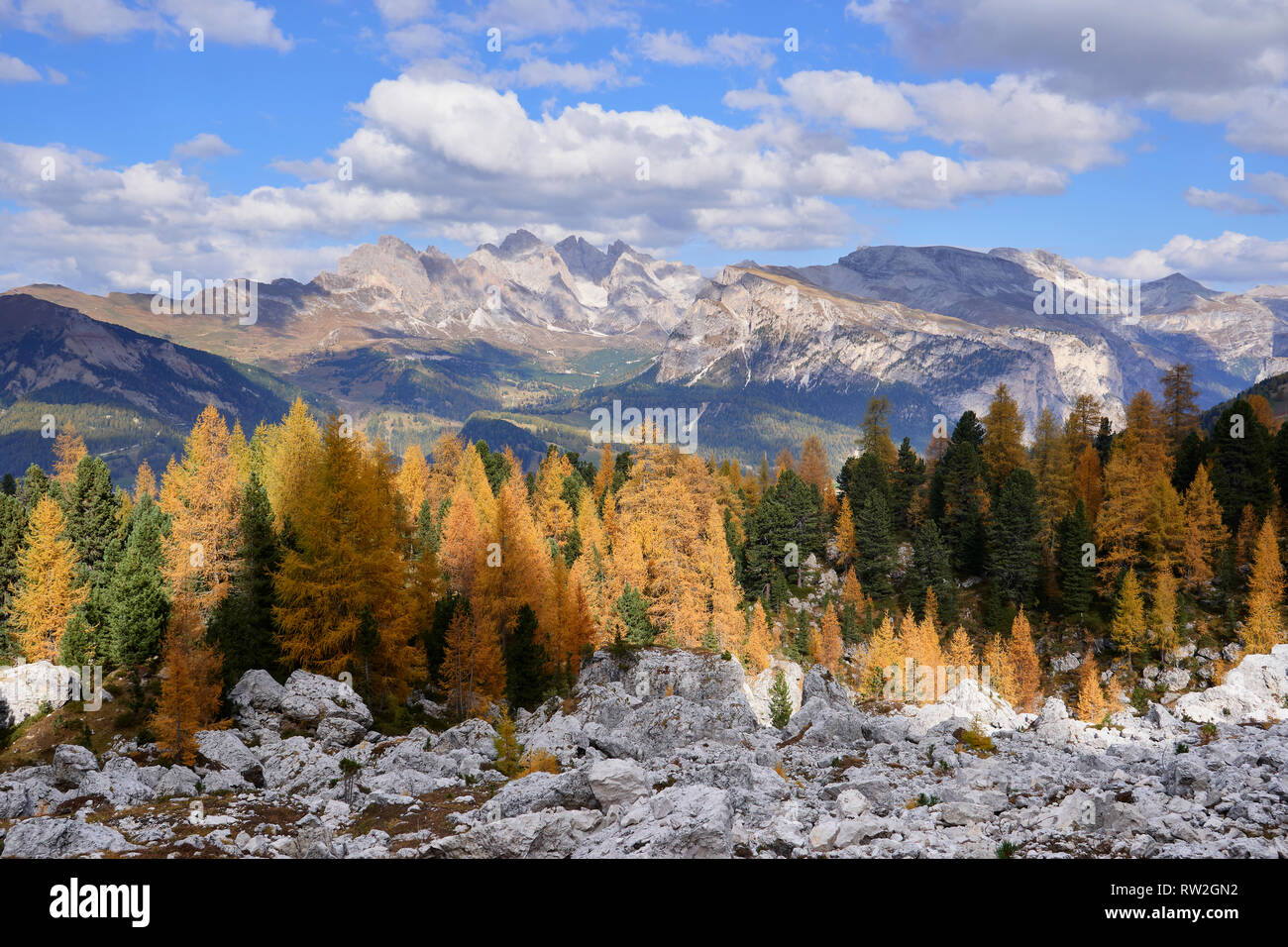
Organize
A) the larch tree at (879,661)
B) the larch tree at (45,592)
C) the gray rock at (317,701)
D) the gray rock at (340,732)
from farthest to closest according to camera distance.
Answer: the larch tree at (879,661) → the larch tree at (45,592) → the gray rock at (317,701) → the gray rock at (340,732)

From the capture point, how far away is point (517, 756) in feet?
104

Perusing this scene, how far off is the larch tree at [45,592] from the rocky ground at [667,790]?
97.1 feet

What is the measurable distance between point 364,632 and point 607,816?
25887 mm

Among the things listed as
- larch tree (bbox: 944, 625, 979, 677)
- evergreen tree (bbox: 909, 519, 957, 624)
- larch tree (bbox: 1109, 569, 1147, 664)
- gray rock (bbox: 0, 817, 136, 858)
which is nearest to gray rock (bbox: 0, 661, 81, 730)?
gray rock (bbox: 0, 817, 136, 858)

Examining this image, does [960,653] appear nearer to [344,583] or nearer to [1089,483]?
[1089,483]

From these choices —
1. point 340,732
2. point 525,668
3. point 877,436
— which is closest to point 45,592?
point 525,668

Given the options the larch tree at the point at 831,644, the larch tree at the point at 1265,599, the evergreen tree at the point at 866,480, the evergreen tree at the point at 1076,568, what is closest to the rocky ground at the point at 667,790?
the larch tree at the point at 1265,599

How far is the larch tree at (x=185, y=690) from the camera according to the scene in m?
31.1

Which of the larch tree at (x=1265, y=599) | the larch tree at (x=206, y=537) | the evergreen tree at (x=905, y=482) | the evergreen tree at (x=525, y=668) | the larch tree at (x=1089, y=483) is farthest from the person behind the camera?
the evergreen tree at (x=905, y=482)

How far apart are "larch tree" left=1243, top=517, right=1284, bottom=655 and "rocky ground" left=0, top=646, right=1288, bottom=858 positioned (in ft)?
146

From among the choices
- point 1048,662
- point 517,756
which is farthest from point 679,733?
point 1048,662

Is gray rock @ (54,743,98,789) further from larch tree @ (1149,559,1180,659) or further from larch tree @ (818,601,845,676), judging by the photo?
larch tree @ (1149,559,1180,659)

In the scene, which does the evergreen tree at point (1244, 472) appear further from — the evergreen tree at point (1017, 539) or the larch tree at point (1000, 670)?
the larch tree at point (1000, 670)
